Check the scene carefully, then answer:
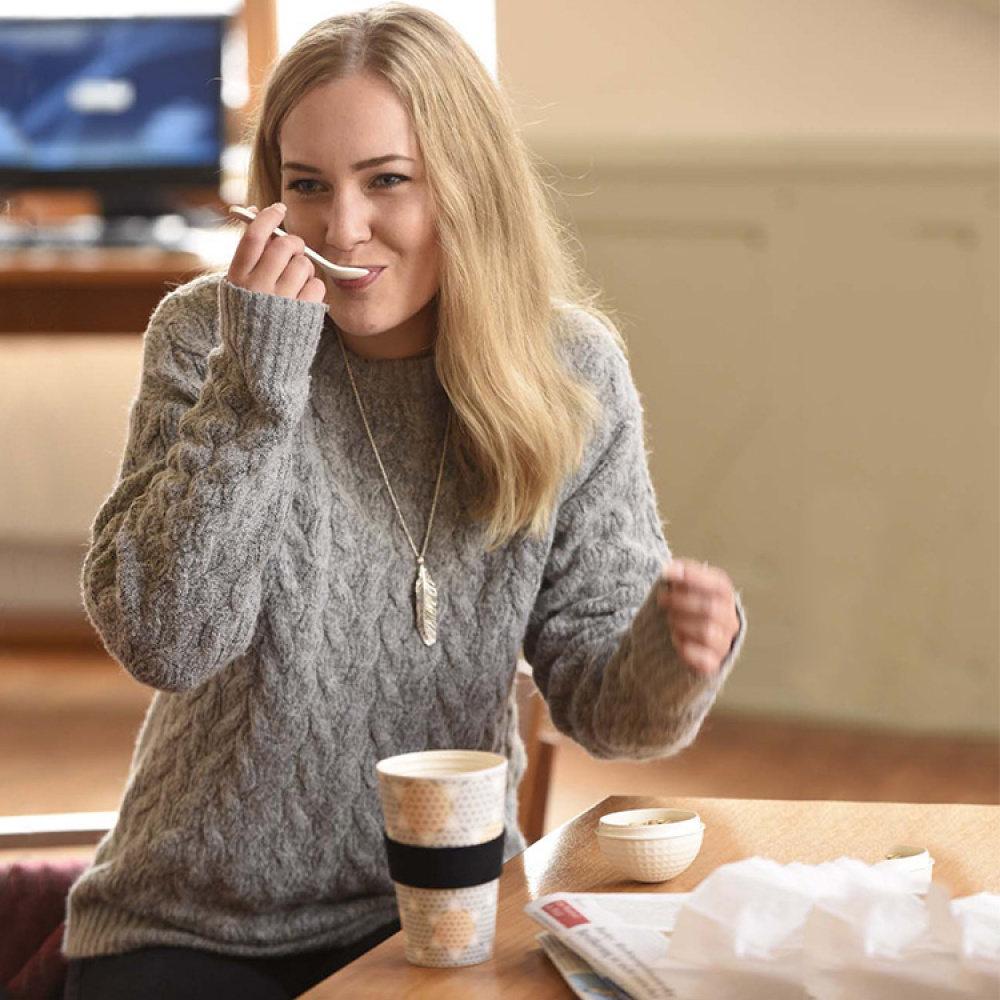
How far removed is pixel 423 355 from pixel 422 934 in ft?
2.27

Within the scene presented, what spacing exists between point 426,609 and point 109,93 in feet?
9.33

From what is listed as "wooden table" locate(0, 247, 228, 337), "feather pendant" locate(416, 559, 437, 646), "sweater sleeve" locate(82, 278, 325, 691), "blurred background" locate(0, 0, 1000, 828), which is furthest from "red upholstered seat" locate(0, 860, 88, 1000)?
"wooden table" locate(0, 247, 228, 337)

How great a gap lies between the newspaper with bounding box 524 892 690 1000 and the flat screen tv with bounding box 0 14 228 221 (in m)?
3.09

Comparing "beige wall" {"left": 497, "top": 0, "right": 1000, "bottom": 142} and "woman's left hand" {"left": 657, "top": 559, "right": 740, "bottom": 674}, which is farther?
"beige wall" {"left": 497, "top": 0, "right": 1000, "bottom": 142}

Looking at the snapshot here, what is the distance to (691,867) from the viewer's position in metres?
1.04

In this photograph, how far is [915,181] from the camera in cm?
337

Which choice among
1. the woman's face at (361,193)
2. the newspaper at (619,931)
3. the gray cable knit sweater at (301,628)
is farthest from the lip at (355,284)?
the newspaper at (619,931)

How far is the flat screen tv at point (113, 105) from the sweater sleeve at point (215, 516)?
2.66m

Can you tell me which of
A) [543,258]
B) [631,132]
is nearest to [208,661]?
[543,258]

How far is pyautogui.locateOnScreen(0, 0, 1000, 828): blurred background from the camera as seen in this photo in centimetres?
334

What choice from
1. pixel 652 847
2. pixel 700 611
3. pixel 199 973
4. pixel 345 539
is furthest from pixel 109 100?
pixel 652 847

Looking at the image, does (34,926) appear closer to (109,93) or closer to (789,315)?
(789,315)

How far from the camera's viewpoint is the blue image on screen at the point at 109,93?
147 inches

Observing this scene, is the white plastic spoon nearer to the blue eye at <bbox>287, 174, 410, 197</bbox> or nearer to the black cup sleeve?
the blue eye at <bbox>287, 174, 410, 197</bbox>
